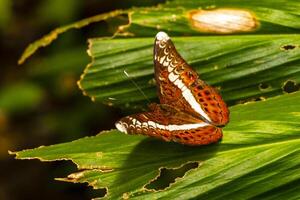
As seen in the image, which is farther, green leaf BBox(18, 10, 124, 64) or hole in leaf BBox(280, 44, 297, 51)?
green leaf BBox(18, 10, 124, 64)

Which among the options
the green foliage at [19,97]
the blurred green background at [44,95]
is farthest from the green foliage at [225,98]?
the green foliage at [19,97]

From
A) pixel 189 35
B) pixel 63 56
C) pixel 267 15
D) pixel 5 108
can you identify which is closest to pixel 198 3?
pixel 189 35

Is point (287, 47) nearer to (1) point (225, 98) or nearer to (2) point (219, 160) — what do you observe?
(1) point (225, 98)

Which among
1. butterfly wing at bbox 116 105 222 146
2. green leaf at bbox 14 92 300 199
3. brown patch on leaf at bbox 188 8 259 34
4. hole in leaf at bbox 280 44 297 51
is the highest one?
brown patch on leaf at bbox 188 8 259 34

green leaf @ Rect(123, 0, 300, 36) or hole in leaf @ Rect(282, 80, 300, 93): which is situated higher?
green leaf @ Rect(123, 0, 300, 36)

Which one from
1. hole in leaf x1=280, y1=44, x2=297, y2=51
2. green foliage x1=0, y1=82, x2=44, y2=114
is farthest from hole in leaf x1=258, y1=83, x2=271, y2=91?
green foliage x1=0, y1=82, x2=44, y2=114

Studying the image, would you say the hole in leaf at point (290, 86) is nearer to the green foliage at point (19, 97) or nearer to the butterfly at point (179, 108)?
the butterfly at point (179, 108)

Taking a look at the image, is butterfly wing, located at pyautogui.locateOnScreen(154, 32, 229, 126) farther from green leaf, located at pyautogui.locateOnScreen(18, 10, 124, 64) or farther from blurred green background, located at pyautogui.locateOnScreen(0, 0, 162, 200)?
blurred green background, located at pyautogui.locateOnScreen(0, 0, 162, 200)

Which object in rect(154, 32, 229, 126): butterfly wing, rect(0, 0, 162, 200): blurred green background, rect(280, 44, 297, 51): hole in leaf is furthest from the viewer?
rect(0, 0, 162, 200): blurred green background
